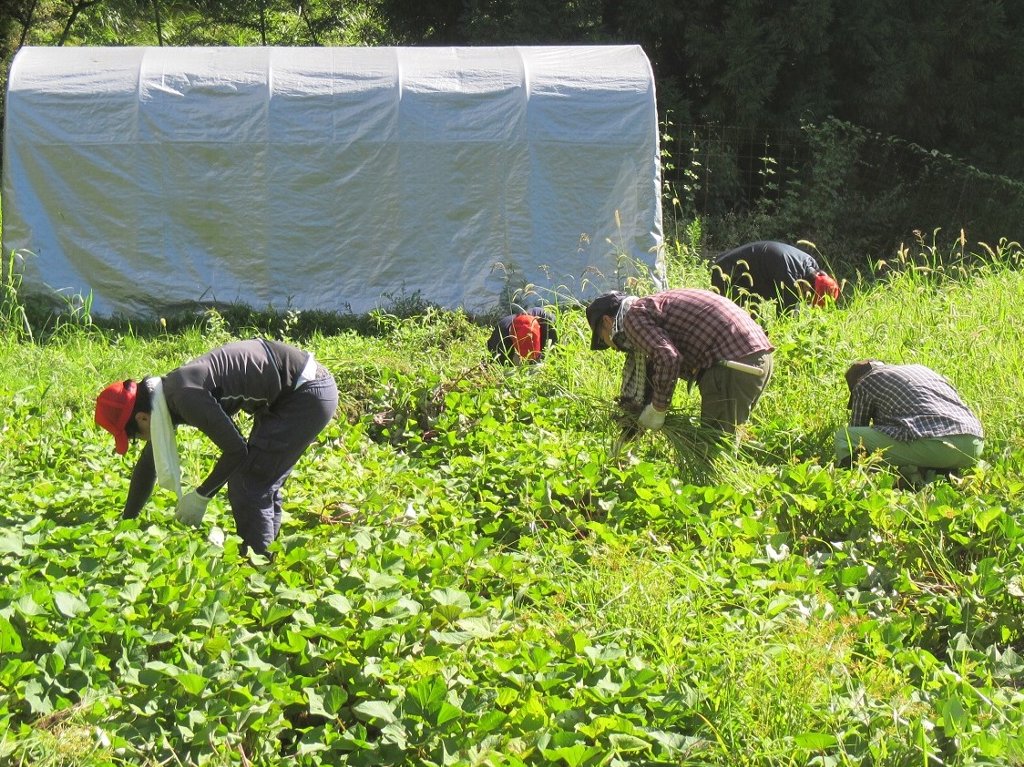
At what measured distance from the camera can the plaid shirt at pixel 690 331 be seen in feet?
19.3

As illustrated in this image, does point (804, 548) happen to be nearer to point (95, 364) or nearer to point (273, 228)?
point (95, 364)

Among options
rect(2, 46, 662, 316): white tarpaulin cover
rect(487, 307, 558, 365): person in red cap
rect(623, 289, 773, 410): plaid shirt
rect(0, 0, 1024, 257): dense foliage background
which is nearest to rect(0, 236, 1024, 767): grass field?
rect(623, 289, 773, 410): plaid shirt

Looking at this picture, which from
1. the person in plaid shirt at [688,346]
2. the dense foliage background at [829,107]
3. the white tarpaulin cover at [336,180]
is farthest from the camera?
the dense foliage background at [829,107]

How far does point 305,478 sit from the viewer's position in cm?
580

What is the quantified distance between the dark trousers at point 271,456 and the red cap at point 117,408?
541mm

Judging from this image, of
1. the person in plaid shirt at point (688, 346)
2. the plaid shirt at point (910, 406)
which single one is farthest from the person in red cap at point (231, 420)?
the plaid shirt at point (910, 406)

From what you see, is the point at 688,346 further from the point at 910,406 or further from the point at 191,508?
the point at 191,508

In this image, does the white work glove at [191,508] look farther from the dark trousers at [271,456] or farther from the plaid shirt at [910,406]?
the plaid shirt at [910,406]

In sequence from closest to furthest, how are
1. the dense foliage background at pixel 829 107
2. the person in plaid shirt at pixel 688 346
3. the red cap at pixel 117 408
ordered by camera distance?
1. the red cap at pixel 117 408
2. the person in plaid shirt at pixel 688 346
3. the dense foliage background at pixel 829 107

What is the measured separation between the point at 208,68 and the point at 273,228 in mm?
1803

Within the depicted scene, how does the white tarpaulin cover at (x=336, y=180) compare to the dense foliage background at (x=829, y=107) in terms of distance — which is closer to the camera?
the white tarpaulin cover at (x=336, y=180)

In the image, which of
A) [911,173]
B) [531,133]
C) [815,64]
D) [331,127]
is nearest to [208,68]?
[331,127]

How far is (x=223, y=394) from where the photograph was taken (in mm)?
4812

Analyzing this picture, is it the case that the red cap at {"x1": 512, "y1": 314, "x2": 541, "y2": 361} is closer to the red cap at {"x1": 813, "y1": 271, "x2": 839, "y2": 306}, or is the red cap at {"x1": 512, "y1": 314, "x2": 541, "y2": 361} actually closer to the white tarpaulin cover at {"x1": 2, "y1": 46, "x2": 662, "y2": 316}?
the red cap at {"x1": 813, "y1": 271, "x2": 839, "y2": 306}
